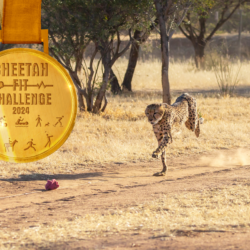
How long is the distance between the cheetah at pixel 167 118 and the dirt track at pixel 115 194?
0.56 meters

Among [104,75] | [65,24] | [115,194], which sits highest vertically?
[65,24]

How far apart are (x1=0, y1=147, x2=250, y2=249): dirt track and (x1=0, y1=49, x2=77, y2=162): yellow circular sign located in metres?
2.59

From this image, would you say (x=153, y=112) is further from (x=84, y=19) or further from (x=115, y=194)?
(x=84, y=19)

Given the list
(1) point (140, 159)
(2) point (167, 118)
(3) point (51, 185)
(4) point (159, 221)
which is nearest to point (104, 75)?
(1) point (140, 159)

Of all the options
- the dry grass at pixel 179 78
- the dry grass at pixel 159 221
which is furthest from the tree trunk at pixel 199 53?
the dry grass at pixel 159 221

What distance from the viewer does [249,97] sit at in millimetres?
15922

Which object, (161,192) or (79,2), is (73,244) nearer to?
(161,192)

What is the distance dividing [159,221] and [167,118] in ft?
8.06

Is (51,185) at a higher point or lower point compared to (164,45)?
lower

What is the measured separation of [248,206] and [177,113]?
8.14 feet

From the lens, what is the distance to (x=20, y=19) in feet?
3.73

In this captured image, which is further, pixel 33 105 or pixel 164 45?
pixel 164 45

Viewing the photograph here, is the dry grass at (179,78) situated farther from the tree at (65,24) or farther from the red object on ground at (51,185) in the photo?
the red object on ground at (51,185)

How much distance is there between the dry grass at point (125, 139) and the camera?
793cm
